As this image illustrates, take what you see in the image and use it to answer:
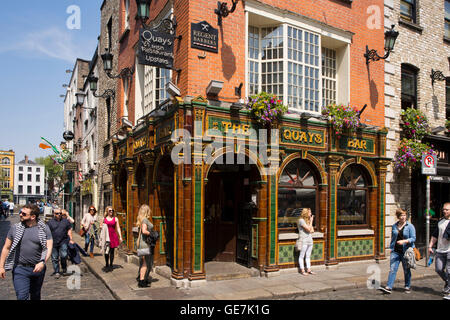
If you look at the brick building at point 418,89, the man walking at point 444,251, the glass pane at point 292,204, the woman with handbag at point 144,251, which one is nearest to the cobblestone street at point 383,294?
the man walking at point 444,251


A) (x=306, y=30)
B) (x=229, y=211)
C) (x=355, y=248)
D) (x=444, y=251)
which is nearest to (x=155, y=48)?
(x=306, y=30)

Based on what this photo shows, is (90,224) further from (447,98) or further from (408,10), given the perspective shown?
(447,98)

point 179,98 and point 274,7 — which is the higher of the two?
point 274,7

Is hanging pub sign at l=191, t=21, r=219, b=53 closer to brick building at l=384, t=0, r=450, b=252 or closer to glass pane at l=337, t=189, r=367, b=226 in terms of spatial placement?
glass pane at l=337, t=189, r=367, b=226

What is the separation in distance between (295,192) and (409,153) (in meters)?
4.61

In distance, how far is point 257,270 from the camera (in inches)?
363

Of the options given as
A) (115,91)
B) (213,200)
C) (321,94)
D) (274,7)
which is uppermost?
(274,7)

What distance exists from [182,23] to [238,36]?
1.49 metres

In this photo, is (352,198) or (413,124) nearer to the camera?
(352,198)

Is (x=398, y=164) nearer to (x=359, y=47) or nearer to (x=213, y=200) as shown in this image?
(x=359, y=47)

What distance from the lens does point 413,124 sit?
488 inches
